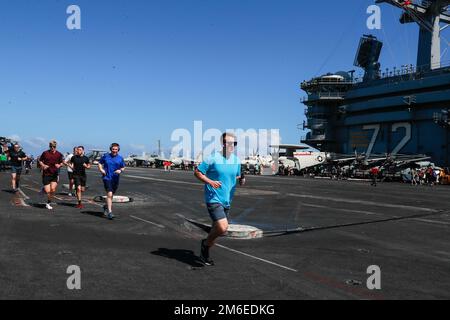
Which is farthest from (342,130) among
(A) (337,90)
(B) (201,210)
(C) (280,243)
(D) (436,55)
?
(C) (280,243)

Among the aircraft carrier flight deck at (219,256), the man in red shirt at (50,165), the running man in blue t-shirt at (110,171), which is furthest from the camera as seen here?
the man in red shirt at (50,165)

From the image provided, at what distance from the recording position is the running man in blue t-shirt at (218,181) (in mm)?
6879

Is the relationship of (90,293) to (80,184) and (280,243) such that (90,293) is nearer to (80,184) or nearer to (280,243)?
(280,243)

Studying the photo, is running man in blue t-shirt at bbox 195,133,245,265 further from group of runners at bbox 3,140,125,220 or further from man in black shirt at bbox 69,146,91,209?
man in black shirt at bbox 69,146,91,209

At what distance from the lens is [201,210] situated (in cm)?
1471

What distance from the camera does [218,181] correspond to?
272 inches

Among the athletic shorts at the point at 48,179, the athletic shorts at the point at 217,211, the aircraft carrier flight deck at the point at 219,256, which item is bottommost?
the aircraft carrier flight deck at the point at 219,256

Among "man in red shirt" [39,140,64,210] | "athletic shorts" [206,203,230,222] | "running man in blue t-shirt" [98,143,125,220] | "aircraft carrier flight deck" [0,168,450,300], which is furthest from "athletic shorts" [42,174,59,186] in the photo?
"athletic shorts" [206,203,230,222]

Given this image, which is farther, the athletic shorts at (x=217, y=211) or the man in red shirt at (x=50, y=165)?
the man in red shirt at (x=50, y=165)

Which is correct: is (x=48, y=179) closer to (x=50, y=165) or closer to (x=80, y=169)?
(x=50, y=165)

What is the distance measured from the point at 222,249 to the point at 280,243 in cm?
136

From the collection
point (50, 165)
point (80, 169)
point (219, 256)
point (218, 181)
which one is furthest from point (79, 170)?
point (218, 181)

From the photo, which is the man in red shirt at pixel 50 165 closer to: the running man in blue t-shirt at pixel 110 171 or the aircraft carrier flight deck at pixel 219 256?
the aircraft carrier flight deck at pixel 219 256

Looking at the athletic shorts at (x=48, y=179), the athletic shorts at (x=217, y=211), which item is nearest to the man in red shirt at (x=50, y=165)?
the athletic shorts at (x=48, y=179)
